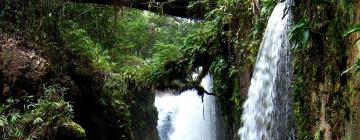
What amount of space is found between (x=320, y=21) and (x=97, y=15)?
6867 millimetres

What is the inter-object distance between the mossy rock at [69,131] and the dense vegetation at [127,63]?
0.6 inches

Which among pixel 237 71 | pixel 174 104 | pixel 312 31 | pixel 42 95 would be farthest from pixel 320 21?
pixel 174 104

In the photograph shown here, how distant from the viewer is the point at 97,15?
10.2 meters

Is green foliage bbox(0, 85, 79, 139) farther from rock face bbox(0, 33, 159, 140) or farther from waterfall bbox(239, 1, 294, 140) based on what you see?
waterfall bbox(239, 1, 294, 140)

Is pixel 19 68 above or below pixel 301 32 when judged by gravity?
below

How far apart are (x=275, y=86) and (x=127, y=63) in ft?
24.9

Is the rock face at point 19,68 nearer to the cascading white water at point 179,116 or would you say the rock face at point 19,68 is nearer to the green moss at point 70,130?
the green moss at point 70,130

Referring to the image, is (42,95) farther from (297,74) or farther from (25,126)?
(297,74)

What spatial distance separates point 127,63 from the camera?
39.9 feet

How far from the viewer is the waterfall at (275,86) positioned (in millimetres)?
4910

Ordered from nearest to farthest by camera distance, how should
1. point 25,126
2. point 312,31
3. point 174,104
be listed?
point 312,31 → point 25,126 → point 174,104

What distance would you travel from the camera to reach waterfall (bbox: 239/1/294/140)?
4.91 meters

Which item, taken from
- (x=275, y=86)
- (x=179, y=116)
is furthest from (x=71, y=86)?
(x=179, y=116)

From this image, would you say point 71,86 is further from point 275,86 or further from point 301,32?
point 301,32
